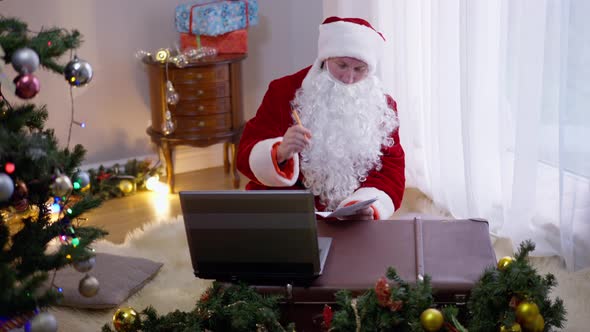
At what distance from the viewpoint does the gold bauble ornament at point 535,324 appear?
183cm

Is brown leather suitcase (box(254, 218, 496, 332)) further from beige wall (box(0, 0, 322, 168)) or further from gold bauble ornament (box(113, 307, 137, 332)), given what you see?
beige wall (box(0, 0, 322, 168))

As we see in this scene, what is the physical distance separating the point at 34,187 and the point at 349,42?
50.6 inches

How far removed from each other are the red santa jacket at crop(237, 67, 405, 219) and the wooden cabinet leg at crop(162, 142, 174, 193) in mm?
1512

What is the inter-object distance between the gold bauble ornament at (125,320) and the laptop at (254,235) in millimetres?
333

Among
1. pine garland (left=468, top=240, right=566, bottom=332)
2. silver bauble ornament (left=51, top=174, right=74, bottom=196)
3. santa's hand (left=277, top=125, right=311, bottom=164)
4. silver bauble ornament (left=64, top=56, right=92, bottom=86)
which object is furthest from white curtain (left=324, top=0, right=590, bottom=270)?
silver bauble ornament (left=51, top=174, right=74, bottom=196)

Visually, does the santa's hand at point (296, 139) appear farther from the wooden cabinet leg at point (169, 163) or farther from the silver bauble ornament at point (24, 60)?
the wooden cabinet leg at point (169, 163)

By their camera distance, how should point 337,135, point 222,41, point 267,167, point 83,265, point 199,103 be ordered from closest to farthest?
point 83,265 < point 267,167 < point 337,135 < point 199,103 < point 222,41

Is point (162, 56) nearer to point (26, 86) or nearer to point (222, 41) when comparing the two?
point (222, 41)

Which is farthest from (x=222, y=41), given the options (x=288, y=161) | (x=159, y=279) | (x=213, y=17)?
(x=288, y=161)

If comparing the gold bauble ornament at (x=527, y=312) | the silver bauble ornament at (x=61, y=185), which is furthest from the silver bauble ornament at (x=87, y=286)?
the gold bauble ornament at (x=527, y=312)

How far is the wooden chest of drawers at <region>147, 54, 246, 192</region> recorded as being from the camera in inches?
165

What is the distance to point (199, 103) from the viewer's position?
426 centimetres

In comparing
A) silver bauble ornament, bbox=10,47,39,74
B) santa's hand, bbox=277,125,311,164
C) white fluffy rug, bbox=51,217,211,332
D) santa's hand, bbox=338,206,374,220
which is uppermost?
silver bauble ornament, bbox=10,47,39,74

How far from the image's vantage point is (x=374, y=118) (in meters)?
2.82
